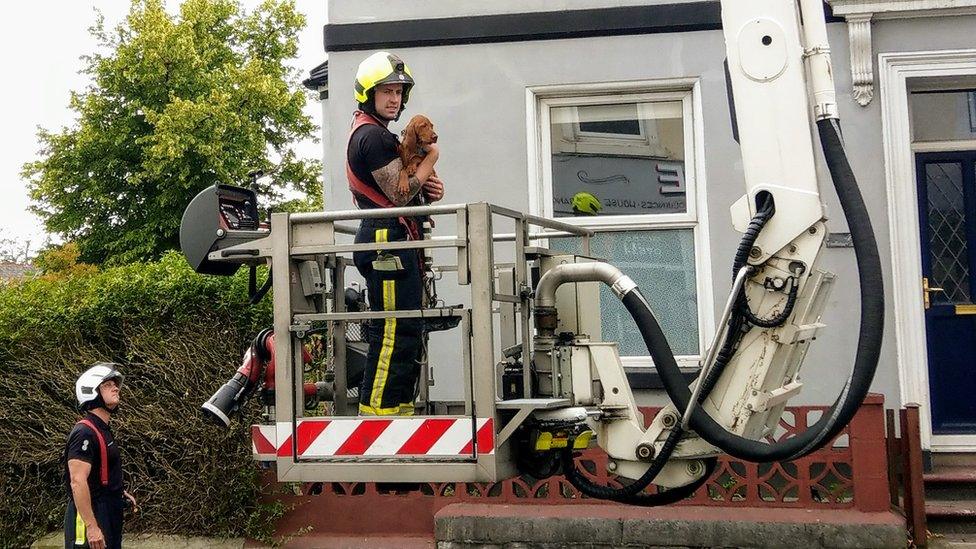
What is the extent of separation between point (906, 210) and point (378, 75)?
4.57m

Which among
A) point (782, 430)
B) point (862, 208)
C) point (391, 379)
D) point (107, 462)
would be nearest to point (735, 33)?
point (862, 208)

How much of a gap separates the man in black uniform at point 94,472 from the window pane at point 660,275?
337cm

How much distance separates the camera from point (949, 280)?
338 inches

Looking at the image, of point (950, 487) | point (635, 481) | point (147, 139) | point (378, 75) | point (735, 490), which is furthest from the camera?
point (147, 139)

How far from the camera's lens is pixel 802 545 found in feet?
23.4

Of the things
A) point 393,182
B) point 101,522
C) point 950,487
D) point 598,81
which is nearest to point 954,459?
point 950,487

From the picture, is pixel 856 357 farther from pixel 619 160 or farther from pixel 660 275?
pixel 619 160

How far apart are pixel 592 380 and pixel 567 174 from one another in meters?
3.72

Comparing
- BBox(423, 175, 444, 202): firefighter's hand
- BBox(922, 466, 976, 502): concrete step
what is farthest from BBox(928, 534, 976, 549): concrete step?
BBox(423, 175, 444, 202): firefighter's hand

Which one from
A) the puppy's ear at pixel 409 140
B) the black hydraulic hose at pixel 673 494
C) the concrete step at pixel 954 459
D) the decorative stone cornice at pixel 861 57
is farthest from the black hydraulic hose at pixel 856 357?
the concrete step at pixel 954 459

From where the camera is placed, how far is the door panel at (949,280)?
847 centimetres

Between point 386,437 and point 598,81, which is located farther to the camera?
point 598,81

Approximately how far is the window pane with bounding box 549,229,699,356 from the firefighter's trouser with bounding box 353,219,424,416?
3.37 meters

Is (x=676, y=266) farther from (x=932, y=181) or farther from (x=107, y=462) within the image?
(x=107, y=462)
